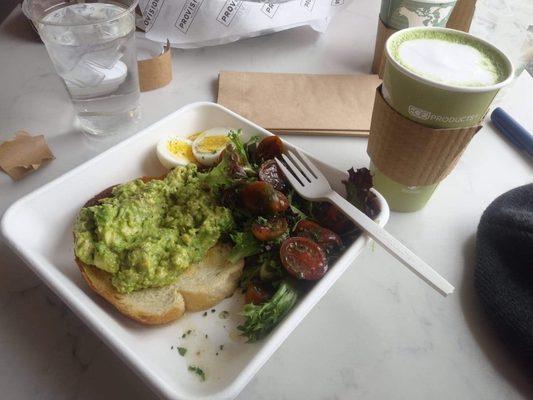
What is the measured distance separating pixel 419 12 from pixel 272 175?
74 centimetres

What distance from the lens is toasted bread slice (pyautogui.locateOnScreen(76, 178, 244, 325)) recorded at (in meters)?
0.84

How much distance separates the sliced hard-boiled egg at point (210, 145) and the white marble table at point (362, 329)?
282 mm

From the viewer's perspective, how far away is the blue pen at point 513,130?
1.31m

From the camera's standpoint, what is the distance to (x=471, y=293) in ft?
3.18

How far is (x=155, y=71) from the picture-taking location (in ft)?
4.84

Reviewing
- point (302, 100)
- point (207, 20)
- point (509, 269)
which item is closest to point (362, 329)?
point (509, 269)

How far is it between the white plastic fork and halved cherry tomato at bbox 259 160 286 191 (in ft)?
0.05

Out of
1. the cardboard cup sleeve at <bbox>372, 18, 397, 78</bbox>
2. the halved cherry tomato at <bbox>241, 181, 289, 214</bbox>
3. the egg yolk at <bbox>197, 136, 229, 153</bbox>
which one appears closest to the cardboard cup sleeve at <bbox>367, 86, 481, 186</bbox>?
the halved cherry tomato at <bbox>241, 181, 289, 214</bbox>

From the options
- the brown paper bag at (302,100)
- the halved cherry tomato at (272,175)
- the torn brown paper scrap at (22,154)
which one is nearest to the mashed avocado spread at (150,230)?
the halved cherry tomato at (272,175)

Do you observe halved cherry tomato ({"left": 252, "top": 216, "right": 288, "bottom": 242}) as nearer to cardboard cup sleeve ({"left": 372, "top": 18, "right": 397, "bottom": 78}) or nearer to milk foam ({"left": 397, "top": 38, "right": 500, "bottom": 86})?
Answer: milk foam ({"left": 397, "top": 38, "right": 500, "bottom": 86})

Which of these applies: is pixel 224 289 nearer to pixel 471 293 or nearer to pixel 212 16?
pixel 471 293

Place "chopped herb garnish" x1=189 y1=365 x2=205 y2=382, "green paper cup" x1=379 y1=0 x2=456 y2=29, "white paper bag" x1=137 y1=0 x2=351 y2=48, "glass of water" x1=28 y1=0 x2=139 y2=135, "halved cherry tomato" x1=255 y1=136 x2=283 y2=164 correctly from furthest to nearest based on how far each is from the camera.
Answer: "white paper bag" x1=137 y1=0 x2=351 y2=48 < "green paper cup" x1=379 y1=0 x2=456 y2=29 < "glass of water" x1=28 y1=0 x2=139 y2=135 < "halved cherry tomato" x1=255 y1=136 x2=283 y2=164 < "chopped herb garnish" x1=189 y1=365 x2=205 y2=382

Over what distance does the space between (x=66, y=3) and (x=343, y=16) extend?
4.04 feet

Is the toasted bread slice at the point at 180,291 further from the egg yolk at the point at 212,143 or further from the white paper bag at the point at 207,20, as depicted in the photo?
the white paper bag at the point at 207,20
